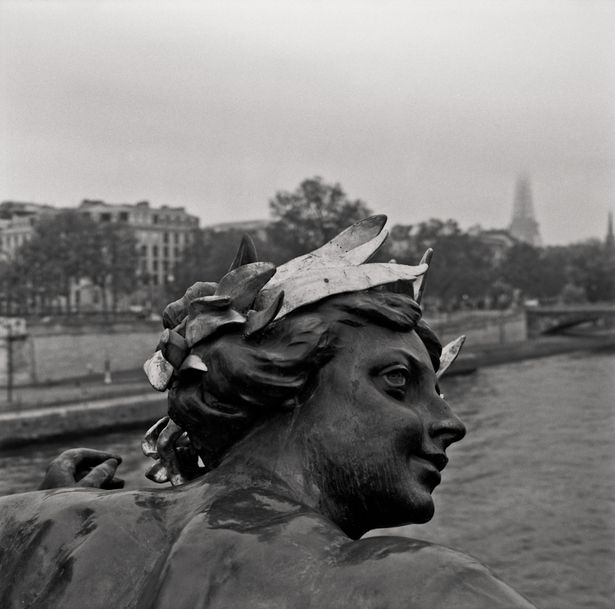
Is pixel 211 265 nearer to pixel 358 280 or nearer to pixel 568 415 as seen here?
pixel 568 415

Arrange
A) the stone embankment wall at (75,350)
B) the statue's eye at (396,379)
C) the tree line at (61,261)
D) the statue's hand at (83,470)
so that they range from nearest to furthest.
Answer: the statue's eye at (396,379) < the statue's hand at (83,470) < the stone embankment wall at (75,350) < the tree line at (61,261)

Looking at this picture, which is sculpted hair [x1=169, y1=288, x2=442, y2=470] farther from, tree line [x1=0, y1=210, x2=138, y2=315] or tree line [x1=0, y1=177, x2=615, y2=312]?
tree line [x1=0, y1=210, x2=138, y2=315]

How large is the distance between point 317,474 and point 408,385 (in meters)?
0.20

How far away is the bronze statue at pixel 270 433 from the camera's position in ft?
4.42

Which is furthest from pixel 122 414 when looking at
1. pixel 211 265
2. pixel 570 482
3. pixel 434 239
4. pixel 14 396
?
pixel 434 239

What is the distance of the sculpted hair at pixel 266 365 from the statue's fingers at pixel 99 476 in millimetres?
361

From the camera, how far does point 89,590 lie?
52.2 inches

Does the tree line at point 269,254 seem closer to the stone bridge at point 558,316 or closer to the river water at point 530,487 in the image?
the stone bridge at point 558,316

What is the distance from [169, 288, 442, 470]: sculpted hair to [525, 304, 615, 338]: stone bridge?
52.8 metres

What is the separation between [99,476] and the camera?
1.83 m

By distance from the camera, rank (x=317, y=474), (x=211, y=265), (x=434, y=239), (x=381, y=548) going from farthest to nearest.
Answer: (x=434, y=239) → (x=211, y=265) → (x=317, y=474) → (x=381, y=548)

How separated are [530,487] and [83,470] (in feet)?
46.8

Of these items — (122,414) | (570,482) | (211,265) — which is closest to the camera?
(570,482)

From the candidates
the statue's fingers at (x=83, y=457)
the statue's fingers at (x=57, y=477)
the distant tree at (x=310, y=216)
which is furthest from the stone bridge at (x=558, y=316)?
the statue's fingers at (x=57, y=477)
